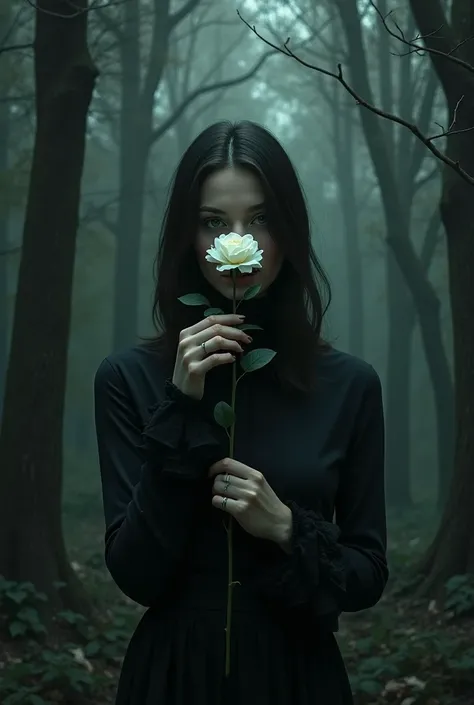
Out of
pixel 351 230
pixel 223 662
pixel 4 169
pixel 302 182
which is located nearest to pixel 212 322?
→ pixel 223 662

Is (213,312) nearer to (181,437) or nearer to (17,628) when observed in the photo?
(181,437)

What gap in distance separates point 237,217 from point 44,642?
5020mm

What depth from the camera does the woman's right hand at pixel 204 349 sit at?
2.13 metres

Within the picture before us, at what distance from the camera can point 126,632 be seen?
730 centimetres

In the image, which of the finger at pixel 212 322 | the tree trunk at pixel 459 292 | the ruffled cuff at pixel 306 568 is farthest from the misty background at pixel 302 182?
the ruffled cuff at pixel 306 568

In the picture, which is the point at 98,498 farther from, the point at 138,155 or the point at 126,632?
the point at 126,632

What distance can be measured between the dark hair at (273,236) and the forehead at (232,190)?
0.01m

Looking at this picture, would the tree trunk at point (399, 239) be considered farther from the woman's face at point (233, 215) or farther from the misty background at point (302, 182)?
the woman's face at point (233, 215)

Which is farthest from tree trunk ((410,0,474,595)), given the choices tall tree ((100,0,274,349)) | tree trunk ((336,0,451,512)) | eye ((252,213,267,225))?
tall tree ((100,0,274,349))

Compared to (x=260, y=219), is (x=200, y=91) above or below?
above

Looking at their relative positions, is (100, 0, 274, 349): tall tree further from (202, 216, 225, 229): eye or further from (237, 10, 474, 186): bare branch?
(202, 216, 225, 229): eye

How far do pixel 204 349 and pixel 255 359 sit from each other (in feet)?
0.38

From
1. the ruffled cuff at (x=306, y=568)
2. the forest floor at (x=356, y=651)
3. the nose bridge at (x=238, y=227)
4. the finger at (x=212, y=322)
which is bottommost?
the forest floor at (x=356, y=651)

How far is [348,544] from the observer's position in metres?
2.40
